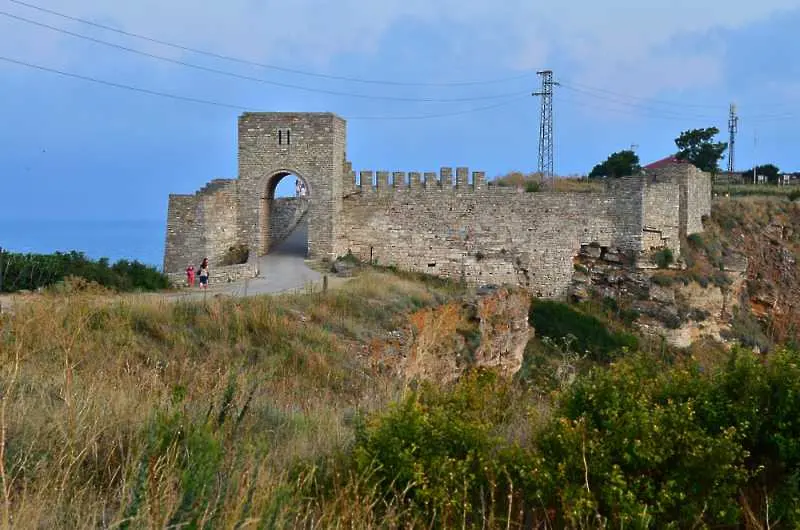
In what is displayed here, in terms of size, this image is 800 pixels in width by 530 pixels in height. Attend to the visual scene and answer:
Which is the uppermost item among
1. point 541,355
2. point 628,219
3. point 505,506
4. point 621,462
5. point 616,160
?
point 616,160

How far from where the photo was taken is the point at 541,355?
2131 cm

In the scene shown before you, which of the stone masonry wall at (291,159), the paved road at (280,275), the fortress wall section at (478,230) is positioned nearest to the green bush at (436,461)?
the paved road at (280,275)

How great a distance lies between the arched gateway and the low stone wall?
0.64m

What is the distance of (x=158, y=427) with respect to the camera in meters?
5.15

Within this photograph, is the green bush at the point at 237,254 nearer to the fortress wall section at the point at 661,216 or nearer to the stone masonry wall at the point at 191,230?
the stone masonry wall at the point at 191,230

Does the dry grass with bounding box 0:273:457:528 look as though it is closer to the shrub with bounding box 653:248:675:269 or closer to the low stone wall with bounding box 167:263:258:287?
the low stone wall with bounding box 167:263:258:287

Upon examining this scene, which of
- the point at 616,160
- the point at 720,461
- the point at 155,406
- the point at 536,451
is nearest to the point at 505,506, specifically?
the point at 536,451

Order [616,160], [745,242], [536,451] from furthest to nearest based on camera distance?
1. [616,160]
2. [745,242]
3. [536,451]

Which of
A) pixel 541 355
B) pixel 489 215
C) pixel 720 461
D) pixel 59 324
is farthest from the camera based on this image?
pixel 489 215

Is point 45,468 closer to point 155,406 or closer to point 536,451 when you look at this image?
point 155,406

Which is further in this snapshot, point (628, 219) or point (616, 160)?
point (616, 160)

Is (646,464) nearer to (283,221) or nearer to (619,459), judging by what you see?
(619,459)

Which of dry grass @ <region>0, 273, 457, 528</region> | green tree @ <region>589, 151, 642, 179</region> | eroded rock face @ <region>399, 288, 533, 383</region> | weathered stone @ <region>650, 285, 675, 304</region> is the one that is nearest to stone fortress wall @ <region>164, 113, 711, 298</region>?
weathered stone @ <region>650, 285, 675, 304</region>

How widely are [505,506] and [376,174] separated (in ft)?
59.9
